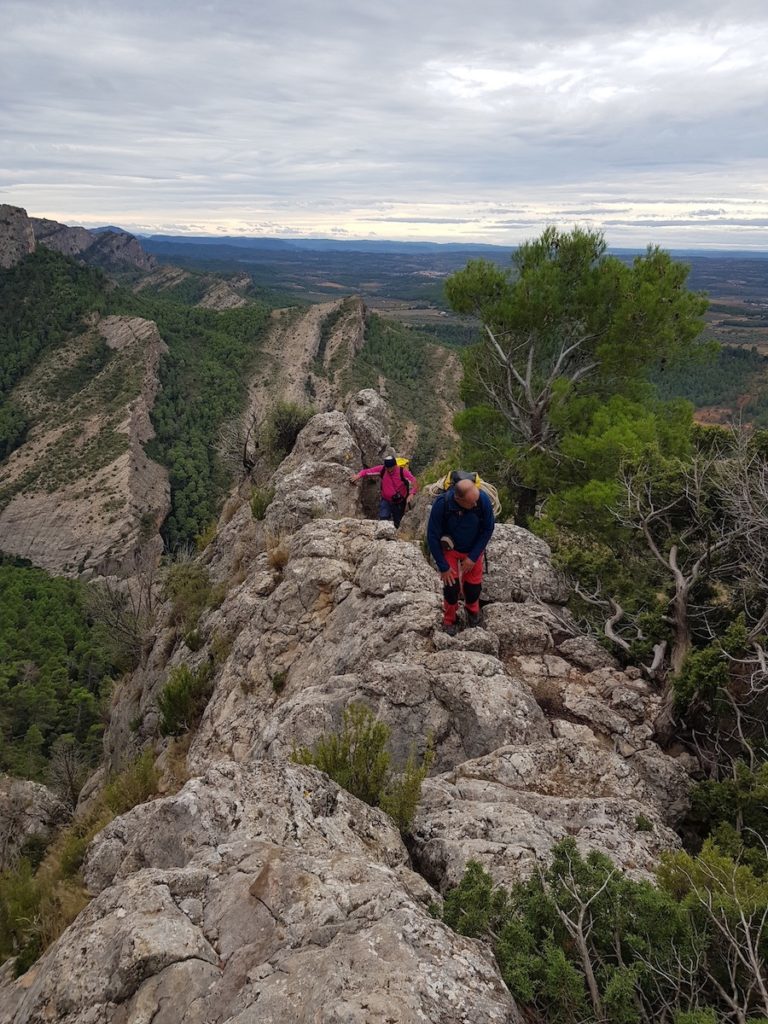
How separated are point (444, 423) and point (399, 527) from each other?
75.5m

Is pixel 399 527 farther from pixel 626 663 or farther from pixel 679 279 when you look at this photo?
pixel 679 279

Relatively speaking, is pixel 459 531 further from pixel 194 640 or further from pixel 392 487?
pixel 194 640

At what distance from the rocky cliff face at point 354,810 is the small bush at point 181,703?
397mm

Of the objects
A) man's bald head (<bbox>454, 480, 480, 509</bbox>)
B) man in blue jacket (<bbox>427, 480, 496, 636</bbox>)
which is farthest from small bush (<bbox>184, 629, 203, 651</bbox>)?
man's bald head (<bbox>454, 480, 480, 509</bbox>)

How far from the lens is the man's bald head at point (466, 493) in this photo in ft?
21.5

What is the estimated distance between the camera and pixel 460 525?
22.9ft

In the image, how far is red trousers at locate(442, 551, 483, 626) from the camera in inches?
282

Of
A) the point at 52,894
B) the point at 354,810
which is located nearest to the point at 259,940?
the point at 354,810

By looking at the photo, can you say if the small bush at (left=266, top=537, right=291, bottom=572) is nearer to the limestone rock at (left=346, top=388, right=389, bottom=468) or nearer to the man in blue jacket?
the man in blue jacket

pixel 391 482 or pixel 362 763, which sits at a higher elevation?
pixel 391 482

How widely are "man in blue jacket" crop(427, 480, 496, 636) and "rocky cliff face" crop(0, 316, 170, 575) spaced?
2207 inches

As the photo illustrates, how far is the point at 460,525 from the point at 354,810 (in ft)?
11.3

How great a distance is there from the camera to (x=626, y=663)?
7555 mm

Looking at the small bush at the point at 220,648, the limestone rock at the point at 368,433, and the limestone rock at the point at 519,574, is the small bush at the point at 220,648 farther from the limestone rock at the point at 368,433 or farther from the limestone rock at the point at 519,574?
the limestone rock at the point at 368,433
